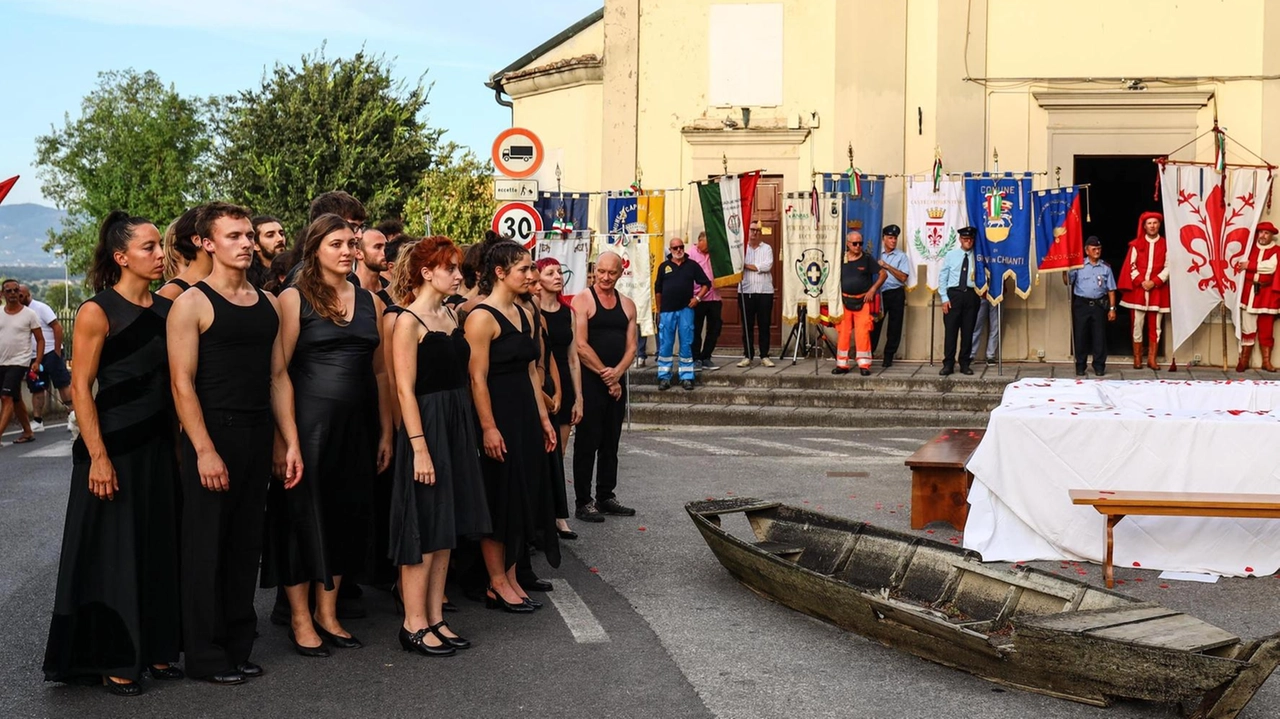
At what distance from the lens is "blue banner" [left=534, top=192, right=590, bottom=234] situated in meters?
21.4

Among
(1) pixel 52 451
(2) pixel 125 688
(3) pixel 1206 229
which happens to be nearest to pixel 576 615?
(2) pixel 125 688

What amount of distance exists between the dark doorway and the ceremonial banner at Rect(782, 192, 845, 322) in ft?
15.1

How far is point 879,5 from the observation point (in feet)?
68.0

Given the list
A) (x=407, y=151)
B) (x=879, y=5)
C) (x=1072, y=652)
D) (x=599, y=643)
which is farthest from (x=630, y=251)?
(x=407, y=151)

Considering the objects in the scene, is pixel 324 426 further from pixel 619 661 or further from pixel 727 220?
pixel 727 220

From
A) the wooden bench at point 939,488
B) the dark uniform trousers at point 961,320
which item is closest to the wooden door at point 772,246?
the dark uniform trousers at point 961,320

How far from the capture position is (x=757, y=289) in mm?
19719

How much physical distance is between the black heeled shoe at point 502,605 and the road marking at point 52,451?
8540mm

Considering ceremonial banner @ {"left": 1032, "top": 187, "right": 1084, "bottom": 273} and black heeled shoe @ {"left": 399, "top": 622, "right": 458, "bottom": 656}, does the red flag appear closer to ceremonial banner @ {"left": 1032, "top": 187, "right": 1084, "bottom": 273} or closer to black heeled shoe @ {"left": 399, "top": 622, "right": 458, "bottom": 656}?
black heeled shoe @ {"left": 399, "top": 622, "right": 458, "bottom": 656}

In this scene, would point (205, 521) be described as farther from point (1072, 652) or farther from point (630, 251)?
point (630, 251)

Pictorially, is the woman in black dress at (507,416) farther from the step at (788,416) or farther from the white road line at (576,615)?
the step at (788,416)

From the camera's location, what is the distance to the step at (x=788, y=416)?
16578 mm

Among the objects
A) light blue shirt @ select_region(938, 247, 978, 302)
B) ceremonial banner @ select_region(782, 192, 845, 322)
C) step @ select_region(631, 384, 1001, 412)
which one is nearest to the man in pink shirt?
step @ select_region(631, 384, 1001, 412)

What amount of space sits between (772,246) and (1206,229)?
6.17m
